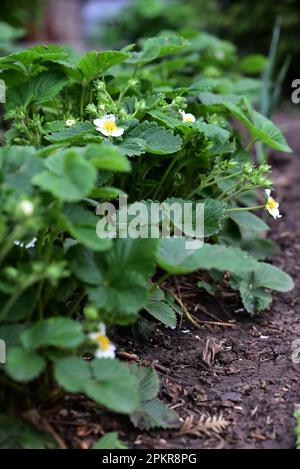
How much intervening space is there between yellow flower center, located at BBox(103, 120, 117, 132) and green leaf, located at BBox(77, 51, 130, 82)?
306mm

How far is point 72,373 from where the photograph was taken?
1.38 metres

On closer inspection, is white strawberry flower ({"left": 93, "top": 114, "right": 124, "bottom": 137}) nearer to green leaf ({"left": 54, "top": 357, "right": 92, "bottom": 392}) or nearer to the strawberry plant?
the strawberry plant

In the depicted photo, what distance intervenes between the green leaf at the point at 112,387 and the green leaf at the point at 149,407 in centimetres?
19

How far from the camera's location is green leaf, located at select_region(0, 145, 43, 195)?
4.73 ft

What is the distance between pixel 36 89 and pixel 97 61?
23 centimetres

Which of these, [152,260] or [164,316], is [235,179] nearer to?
[164,316]

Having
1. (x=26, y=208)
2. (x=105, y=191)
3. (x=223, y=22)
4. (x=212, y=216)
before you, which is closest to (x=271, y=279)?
(x=212, y=216)

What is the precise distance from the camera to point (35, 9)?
526 cm

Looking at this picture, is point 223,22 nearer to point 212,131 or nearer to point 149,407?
point 212,131

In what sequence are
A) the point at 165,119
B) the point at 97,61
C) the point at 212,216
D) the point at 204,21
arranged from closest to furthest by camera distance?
the point at 212,216
the point at 165,119
the point at 97,61
the point at 204,21

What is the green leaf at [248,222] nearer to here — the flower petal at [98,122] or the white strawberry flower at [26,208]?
the flower petal at [98,122]
